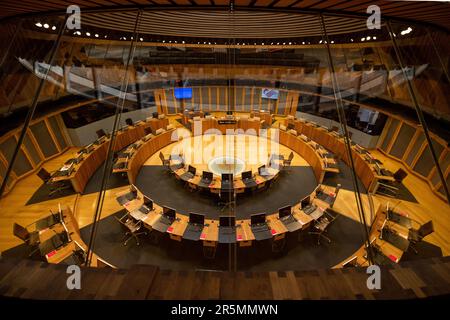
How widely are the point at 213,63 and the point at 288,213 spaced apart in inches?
551

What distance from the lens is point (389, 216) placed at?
24.0 ft

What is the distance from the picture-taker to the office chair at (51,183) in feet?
30.7

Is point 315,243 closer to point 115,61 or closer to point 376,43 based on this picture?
Answer: point 376,43

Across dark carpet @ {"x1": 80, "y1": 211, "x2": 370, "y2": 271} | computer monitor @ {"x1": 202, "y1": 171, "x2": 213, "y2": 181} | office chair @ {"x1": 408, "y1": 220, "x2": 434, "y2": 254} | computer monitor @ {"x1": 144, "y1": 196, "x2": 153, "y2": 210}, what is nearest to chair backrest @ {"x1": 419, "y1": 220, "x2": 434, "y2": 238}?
office chair @ {"x1": 408, "y1": 220, "x2": 434, "y2": 254}

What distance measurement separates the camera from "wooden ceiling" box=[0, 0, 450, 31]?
7.45 feet

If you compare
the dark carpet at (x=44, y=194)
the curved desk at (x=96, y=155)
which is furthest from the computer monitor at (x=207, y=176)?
the dark carpet at (x=44, y=194)

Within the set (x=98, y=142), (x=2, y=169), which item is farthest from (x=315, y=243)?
Answer: (x=2, y=169)

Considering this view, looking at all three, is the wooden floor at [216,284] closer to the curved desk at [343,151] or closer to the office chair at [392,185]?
the curved desk at [343,151]

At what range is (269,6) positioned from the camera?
2.60 meters

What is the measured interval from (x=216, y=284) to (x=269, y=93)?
18407 millimetres

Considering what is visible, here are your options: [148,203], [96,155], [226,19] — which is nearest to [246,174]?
[148,203]

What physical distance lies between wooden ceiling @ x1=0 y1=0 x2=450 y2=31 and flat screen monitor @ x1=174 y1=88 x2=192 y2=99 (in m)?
15.9

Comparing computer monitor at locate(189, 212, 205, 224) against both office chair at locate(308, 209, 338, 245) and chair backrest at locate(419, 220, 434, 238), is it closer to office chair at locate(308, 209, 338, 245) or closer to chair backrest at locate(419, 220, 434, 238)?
office chair at locate(308, 209, 338, 245)
